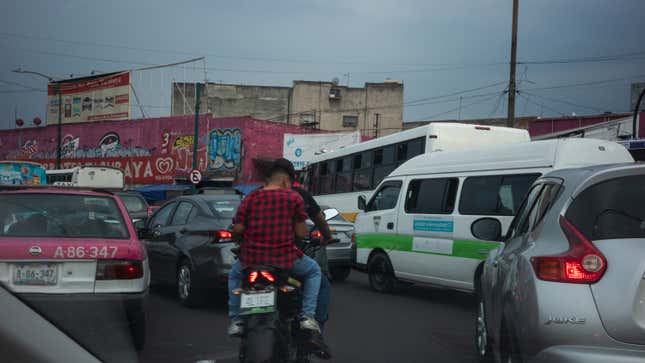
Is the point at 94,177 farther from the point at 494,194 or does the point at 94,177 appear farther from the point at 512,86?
the point at 494,194

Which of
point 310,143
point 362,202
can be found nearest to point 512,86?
point 362,202

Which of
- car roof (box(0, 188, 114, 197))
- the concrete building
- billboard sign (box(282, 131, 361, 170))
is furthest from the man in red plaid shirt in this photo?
the concrete building

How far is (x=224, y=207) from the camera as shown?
29.7 feet

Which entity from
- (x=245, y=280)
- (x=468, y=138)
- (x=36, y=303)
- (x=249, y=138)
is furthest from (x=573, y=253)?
(x=249, y=138)

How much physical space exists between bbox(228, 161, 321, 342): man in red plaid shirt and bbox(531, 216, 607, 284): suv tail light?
1644mm

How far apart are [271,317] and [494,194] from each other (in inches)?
209

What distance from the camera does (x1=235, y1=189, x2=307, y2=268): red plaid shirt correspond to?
4520 millimetres

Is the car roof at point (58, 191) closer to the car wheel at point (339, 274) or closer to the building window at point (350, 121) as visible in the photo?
the car wheel at point (339, 274)

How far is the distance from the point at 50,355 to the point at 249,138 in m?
37.8

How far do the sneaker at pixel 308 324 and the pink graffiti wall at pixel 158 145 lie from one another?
3268 cm

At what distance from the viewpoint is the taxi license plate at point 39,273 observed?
189 inches

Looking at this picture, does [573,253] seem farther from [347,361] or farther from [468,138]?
[468,138]

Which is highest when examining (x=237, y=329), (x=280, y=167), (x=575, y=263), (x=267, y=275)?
(x=280, y=167)

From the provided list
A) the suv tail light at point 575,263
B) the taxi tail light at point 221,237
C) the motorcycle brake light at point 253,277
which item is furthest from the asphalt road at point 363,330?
the suv tail light at point 575,263
